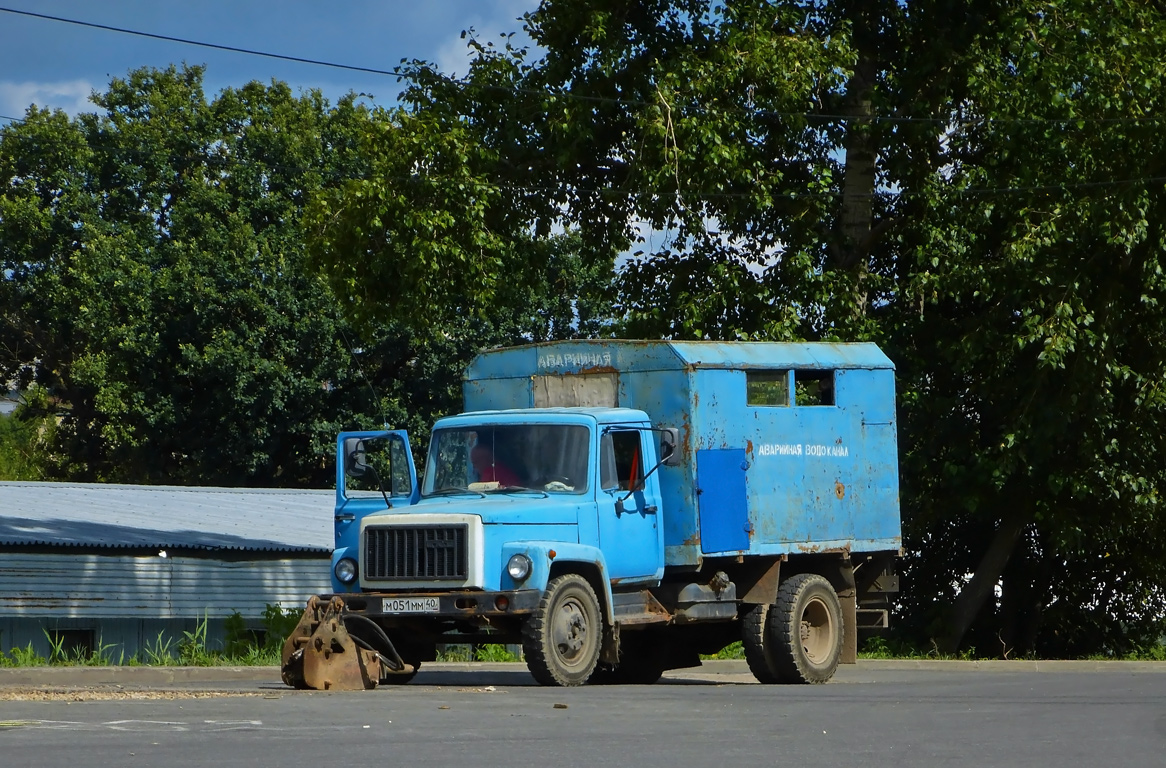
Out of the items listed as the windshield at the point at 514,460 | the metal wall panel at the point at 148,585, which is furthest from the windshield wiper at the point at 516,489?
the metal wall panel at the point at 148,585

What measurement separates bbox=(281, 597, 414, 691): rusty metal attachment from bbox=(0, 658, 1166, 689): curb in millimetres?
1763

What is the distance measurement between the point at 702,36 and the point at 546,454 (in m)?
11.2

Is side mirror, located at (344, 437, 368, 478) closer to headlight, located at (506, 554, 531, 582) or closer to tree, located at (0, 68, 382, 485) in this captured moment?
headlight, located at (506, 554, 531, 582)

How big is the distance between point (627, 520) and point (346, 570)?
8.28 feet

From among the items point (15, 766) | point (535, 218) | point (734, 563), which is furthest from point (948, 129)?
point (15, 766)

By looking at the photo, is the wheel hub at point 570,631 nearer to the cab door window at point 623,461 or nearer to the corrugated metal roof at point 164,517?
the cab door window at point 623,461

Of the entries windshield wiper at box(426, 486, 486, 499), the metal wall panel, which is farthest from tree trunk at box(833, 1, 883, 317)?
windshield wiper at box(426, 486, 486, 499)

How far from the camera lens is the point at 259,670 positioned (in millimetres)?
17344

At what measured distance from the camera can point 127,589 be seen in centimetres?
2592

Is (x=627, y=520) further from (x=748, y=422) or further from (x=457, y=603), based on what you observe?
(x=457, y=603)

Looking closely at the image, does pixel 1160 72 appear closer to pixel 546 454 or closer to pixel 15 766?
pixel 546 454

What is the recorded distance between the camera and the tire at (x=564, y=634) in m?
13.6

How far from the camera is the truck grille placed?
44.5 ft

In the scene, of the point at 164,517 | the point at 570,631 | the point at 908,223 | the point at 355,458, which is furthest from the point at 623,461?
the point at 164,517
